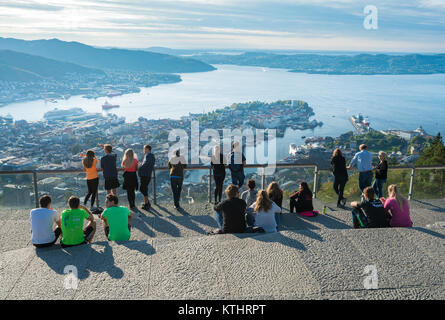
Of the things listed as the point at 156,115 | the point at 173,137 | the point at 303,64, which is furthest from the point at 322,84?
the point at 173,137

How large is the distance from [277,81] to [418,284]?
297 ft

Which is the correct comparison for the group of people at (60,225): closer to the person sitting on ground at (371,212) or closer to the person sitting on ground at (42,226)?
the person sitting on ground at (42,226)

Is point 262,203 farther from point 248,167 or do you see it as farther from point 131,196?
point 131,196

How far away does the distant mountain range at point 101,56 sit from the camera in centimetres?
6888

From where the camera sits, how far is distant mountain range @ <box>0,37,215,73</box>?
6888cm

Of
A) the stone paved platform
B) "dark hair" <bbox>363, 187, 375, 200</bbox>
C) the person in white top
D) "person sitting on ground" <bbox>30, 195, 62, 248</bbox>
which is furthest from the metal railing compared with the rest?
"person sitting on ground" <bbox>30, 195, 62, 248</bbox>

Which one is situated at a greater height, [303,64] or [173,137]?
[303,64]

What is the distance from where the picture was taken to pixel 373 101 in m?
68.9

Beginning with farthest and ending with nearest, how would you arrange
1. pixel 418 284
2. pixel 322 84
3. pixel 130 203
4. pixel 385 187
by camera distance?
pixel 322 84
pixel 385 187
pixel 130 203
pixel 418 284

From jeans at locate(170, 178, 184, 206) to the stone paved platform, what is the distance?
1617mm

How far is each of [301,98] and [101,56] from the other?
1688 inches

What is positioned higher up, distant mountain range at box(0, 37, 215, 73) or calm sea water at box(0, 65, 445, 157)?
distant mountain range at box(0, 37, 215, 73)

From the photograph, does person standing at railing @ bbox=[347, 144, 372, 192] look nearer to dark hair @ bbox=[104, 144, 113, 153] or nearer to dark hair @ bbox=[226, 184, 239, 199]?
dark hair @ bbox=[226, 184, 239, 199]
